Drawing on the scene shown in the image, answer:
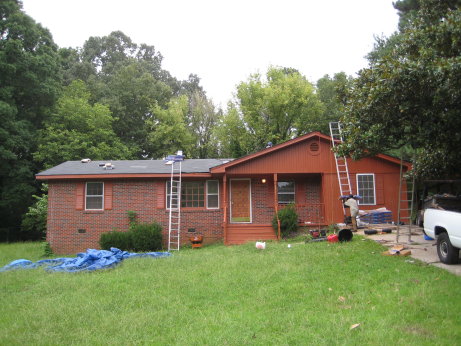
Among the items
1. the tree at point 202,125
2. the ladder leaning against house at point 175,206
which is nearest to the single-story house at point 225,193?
the ladder leaning against house at point 175,206

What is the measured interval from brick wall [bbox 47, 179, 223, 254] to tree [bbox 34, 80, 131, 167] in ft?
38.4

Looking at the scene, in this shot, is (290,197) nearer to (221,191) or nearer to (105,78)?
(221,191)

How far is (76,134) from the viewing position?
28156 mm

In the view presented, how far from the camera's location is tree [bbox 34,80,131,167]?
2705cm

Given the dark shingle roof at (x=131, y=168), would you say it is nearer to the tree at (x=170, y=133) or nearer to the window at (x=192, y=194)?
the window at (x=192, y=194)

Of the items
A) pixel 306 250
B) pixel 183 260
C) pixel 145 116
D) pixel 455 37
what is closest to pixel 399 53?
pixel 455 37

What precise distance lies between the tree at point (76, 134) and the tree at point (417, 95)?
22010 mm

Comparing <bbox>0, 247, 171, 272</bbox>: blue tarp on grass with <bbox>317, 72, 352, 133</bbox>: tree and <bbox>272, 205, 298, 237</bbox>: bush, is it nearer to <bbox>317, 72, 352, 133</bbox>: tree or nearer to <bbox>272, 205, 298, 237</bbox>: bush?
<bbox>272, 205, 298, 237</bbox>: bush

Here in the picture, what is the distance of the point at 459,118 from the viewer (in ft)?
25.8

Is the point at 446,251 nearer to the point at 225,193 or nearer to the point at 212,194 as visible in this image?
the point at 225,193

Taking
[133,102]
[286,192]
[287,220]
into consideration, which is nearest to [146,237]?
[287,220]

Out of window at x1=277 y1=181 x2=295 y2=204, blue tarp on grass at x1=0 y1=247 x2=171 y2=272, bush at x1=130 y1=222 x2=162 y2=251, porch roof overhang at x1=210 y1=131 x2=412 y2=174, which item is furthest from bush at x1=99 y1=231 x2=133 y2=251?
window at x1=277 y1=181 x2=295 y2=204

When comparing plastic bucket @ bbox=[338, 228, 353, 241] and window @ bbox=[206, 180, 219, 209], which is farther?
window @ bbox=[206, 180, 219, 209]

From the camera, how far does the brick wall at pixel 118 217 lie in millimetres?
16141
